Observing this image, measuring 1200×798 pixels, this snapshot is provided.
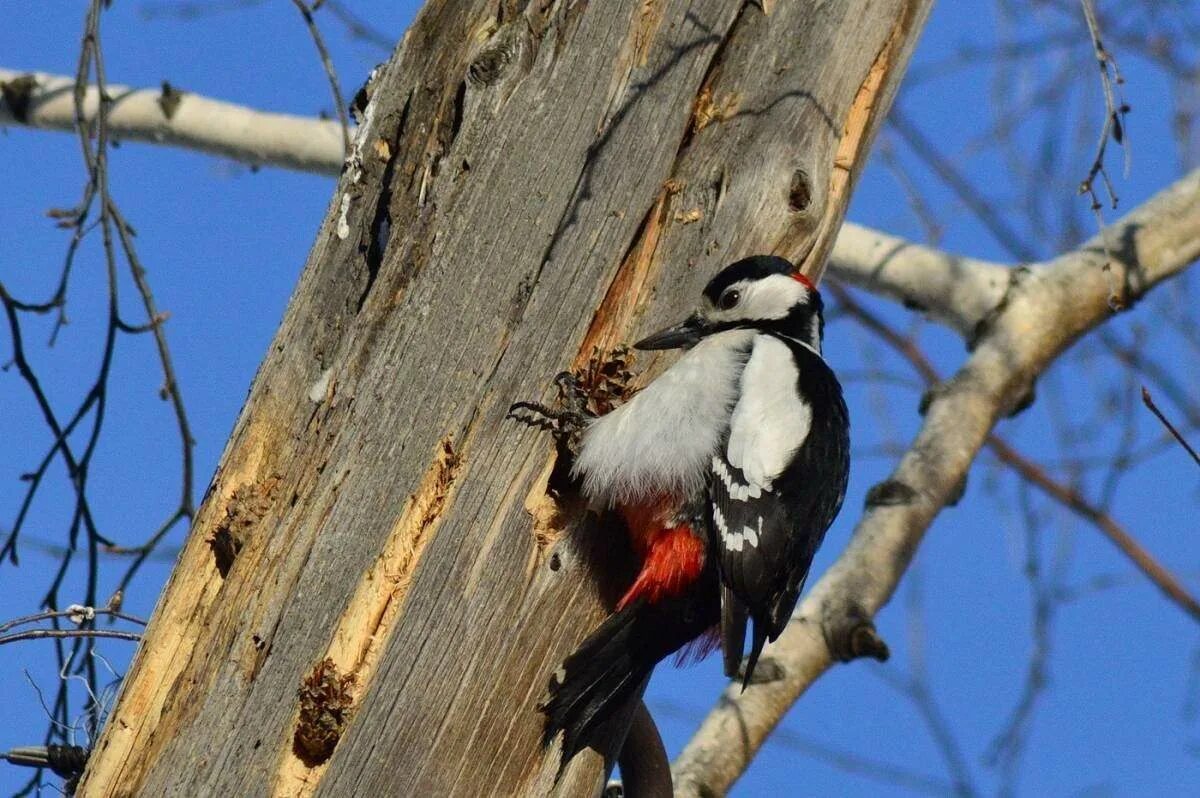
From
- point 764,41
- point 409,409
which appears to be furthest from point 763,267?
point 409,409

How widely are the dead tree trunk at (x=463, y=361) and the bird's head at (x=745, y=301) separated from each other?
0.04 meters

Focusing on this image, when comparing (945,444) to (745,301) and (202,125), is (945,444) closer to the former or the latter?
(745,301)

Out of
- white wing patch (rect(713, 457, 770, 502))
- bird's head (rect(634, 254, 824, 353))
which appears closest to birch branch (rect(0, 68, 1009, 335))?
bird's head (rect(634, 254, 824, 353))

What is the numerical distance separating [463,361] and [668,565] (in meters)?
0.52

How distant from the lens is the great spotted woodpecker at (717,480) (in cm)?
233

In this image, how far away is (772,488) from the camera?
8.37 feet

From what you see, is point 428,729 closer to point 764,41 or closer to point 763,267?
point 763,267

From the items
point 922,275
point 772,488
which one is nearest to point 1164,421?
point 772,488

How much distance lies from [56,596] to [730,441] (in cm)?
141

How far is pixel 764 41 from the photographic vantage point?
251cm

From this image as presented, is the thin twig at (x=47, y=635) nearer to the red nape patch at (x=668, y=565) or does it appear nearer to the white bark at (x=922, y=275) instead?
the red nape patch at (x=668, y=565)

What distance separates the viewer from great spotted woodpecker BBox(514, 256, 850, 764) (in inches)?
91.6

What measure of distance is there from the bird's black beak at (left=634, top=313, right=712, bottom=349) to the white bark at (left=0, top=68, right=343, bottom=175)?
6.87 feet

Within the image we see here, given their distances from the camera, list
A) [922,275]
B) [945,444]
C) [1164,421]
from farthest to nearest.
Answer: [922,275], [945,444], [1164,421]
